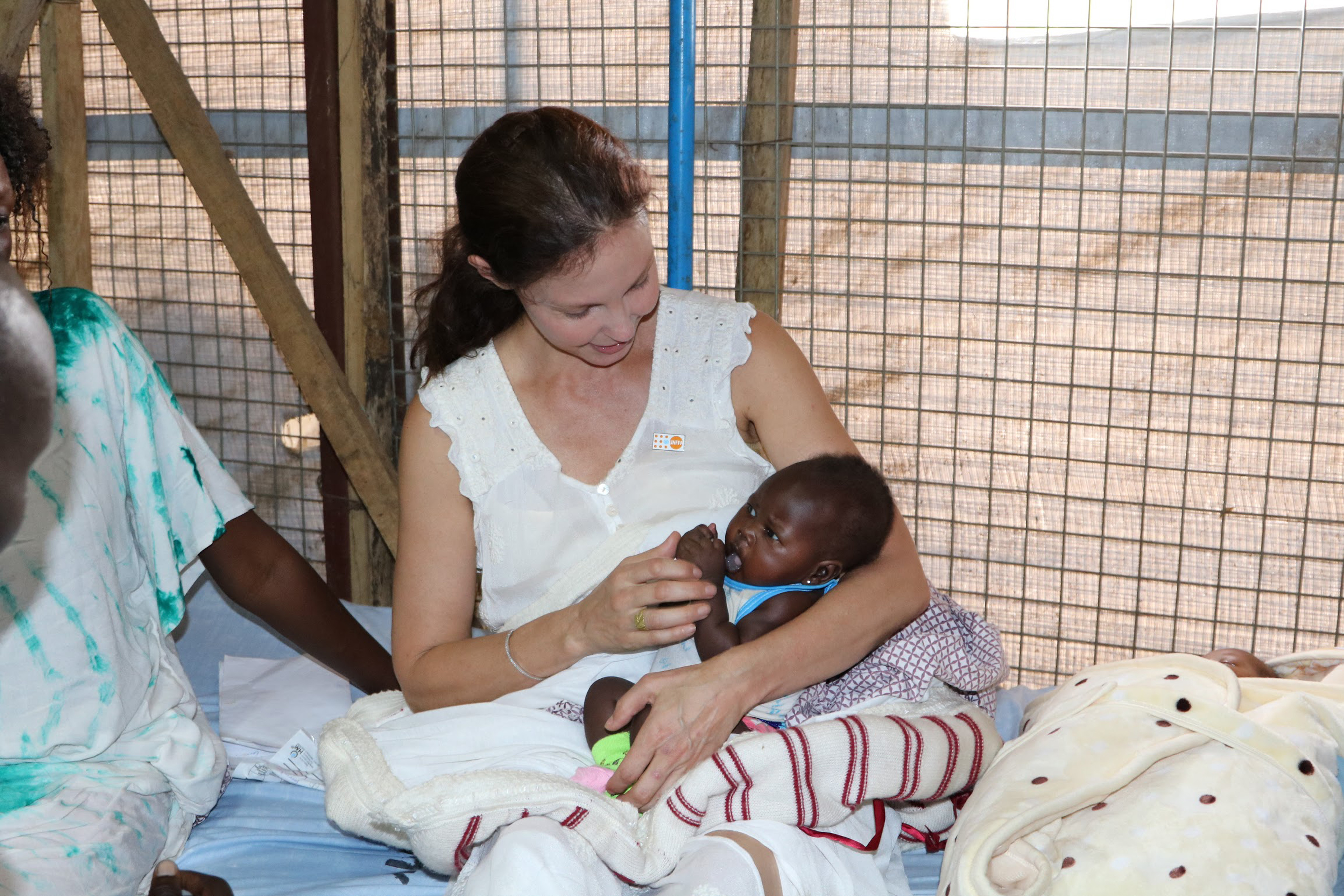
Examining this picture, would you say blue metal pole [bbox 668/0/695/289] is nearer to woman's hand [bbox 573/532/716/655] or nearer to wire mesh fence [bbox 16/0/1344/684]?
wire mesh fence [bbox 16/0/1344/684]

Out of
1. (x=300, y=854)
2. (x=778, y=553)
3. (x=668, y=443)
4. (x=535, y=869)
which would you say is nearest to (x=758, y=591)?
(x=778, y=553)

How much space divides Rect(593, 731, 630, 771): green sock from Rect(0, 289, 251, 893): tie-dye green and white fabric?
724mm

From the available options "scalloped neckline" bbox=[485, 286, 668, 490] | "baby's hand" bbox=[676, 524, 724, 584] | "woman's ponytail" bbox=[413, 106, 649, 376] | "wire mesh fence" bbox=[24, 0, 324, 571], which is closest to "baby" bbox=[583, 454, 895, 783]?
"baby's hand" bbox=[676, 524, 724, 584]

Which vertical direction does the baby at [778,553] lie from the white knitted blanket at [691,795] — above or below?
above

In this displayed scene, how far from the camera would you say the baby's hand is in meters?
1.80

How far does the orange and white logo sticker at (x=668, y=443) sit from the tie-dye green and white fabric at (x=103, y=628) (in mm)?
761

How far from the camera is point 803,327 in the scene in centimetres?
317

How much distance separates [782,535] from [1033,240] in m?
1.56

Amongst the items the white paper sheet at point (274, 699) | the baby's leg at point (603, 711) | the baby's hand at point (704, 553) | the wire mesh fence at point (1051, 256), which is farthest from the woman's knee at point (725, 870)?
the wire mesh fence at point (1051, 256)

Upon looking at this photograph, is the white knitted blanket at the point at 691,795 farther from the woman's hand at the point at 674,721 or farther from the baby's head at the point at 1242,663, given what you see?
the baby's head at the point at 1242,663

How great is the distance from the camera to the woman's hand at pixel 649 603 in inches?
63.9

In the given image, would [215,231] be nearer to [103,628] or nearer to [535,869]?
[103,628]

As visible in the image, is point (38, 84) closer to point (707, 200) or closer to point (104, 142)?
point (104, 142)

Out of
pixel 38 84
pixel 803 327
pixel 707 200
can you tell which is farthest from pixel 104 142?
pixel 803 327
